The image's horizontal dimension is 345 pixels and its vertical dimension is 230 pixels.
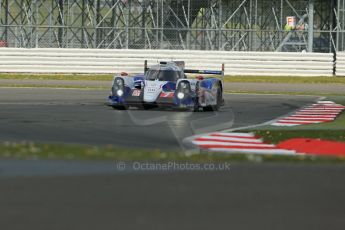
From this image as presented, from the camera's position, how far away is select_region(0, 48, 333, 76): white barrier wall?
31750 mm

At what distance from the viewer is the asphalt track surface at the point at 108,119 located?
13.1 metres

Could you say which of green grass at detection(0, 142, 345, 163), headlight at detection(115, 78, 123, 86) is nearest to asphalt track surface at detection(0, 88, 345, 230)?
green grass at detection(0, 142, 345, 163)

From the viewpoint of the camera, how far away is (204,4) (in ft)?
119

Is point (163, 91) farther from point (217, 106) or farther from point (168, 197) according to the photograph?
point (168, 197)

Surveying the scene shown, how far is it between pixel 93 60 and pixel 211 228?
26168mm

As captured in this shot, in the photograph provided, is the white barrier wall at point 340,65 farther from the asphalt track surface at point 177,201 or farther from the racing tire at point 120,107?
the asphalt track surface at point 177,201

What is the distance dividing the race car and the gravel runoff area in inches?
320

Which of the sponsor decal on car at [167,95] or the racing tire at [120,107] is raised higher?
the sponsor decal on car at [167,95]

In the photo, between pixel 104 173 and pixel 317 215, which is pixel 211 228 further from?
pixel 104 173

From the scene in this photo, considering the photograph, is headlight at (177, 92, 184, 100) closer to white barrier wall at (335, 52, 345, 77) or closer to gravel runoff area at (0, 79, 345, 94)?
gravel runoff area at (0, 79, 345, 94)

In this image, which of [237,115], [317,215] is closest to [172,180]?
[317,215]

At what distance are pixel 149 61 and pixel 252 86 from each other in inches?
178

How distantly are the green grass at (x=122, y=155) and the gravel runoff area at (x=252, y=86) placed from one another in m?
17.0

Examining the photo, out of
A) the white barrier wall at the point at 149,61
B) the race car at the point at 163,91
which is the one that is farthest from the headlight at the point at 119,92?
the white barrier wall at the point at 149,61
